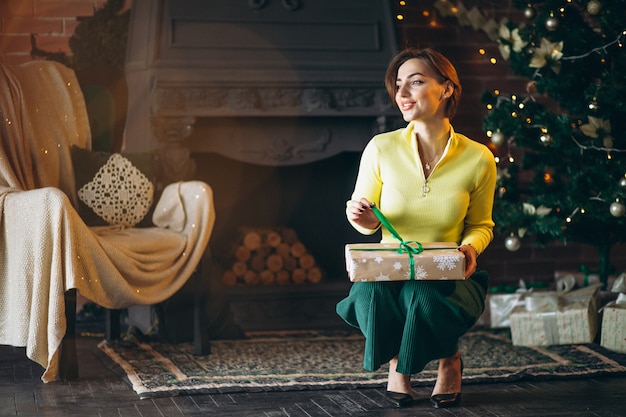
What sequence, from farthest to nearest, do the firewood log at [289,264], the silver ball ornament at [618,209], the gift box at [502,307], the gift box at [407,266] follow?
the firewood log at [289,264] < the gift box at [502,307] < the silver ball ornament at [618,209] < the gift box at [407,266]

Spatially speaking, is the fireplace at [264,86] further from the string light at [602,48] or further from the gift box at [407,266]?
the gift box at [407,266]

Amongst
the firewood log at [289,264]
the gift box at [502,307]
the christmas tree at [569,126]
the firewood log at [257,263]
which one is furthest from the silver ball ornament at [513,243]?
the firewood log at [257,263]

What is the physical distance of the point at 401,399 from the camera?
8.43ft

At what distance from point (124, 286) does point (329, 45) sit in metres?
1.49

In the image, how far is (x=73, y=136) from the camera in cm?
360

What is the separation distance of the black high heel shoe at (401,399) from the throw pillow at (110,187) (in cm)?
138

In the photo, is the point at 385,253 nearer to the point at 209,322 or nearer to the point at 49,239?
the point at 49,239

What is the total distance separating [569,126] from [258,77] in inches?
49.4

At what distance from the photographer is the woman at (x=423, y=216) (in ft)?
8.00

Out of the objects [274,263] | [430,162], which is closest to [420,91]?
[430,162]

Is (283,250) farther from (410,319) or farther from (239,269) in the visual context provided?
(410,319)

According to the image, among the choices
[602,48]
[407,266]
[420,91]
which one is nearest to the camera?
[407,266]

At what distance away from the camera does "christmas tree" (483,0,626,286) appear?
3.67 m

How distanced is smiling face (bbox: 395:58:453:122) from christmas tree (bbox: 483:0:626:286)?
4.31 ft
